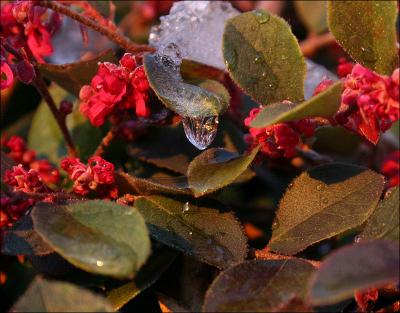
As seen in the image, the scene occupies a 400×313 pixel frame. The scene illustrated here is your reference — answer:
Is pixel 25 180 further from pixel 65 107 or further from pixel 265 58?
pixel 265 58

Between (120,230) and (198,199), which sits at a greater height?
(120,230)

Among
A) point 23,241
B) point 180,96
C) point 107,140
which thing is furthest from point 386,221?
point 107,140

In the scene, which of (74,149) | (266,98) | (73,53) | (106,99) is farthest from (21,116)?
(266,98)

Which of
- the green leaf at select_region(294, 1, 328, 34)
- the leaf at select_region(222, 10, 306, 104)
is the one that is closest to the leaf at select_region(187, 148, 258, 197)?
the leaf at select_region(222, 10, 306, 104)

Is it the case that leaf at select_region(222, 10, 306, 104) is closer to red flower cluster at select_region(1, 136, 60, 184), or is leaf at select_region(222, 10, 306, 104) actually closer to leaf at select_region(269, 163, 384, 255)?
leaf at select_region(269, 163, 384, 255)

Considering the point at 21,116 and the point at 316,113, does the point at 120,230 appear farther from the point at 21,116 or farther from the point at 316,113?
the point at 21,116

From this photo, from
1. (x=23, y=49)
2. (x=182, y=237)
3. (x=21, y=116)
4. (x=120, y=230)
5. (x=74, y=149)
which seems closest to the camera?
(x=120, y=230)

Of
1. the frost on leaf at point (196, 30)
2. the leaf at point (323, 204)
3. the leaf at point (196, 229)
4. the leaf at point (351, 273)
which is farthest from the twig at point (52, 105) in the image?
the leaf at point (351, 273)
